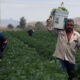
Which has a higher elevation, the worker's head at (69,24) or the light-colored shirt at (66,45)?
the worker's head at (69,24)

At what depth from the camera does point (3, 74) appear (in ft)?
29.6

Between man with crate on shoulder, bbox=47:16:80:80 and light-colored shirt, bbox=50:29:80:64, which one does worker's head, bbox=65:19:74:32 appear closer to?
man with crate on shoulder, bbox=47:16:80:80

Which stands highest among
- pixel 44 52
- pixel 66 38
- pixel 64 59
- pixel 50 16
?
pixel 50 16

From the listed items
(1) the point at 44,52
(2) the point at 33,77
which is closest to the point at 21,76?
(2) the point at 33,77

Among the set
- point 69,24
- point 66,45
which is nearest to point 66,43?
point 66,45

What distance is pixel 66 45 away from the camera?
301 inches

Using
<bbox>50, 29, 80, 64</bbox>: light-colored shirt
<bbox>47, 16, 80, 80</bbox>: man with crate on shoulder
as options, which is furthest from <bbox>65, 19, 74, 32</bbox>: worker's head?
<bbox>50, 29, 80, 64</bbox>: light-colored shirt

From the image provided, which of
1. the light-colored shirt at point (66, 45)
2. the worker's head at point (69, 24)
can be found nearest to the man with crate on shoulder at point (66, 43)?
the light-colored shirt at point (66, 45)

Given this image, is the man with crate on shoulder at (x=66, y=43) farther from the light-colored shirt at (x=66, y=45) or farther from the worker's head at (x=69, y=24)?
the worker's head at (x=69, y=24)

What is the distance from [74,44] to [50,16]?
2.82 feet

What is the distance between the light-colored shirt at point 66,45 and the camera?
759 centimetres

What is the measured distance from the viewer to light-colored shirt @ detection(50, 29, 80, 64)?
759 cm

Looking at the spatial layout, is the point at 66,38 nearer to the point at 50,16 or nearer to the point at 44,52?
the point at 50,16

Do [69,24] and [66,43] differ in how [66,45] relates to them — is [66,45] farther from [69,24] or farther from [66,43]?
[69,24]
